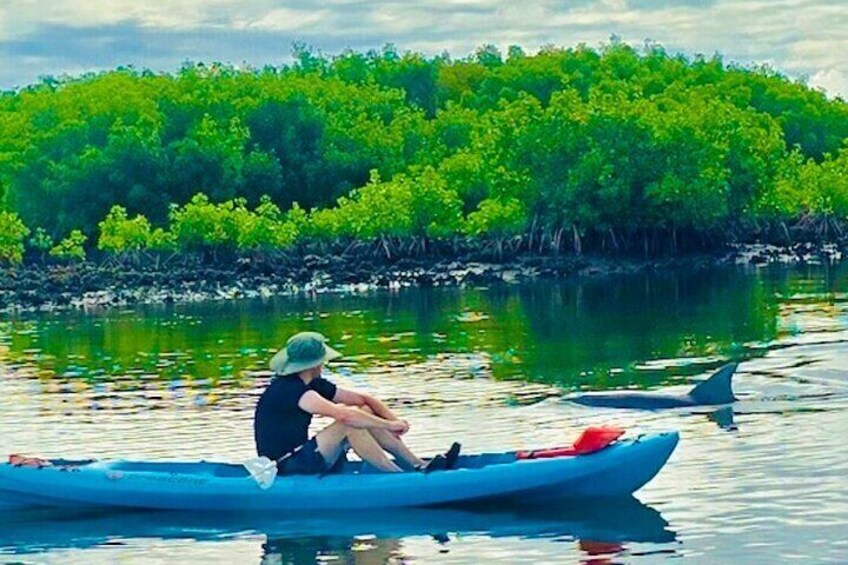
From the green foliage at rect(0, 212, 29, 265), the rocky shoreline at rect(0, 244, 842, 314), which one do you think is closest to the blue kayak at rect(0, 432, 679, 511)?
the rocky shoreline at rect(0, 244, 842, 314)

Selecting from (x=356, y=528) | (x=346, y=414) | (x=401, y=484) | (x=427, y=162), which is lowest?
(x=356, y=528)

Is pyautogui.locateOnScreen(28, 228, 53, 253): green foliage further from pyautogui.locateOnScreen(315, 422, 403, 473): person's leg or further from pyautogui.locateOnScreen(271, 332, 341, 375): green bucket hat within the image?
pyautogui.locateOnScreen(271, 332, 341, 375): green bucket hat

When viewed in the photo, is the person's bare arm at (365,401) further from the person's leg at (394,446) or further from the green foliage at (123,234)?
the green foliage at (123,234)

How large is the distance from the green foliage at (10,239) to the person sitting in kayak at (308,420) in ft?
221

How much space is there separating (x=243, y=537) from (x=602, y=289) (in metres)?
40.8

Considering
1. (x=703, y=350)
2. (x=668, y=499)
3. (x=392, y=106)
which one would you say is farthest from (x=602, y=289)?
(x=392, y=106)

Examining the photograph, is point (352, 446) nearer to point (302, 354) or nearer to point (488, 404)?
point (302, 354)

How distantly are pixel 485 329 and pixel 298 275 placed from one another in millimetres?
26643

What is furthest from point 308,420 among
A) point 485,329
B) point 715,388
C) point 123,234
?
point 123,234

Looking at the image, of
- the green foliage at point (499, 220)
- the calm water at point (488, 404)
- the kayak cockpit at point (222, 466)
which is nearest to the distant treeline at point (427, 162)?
the green foliage at point (499, 220)

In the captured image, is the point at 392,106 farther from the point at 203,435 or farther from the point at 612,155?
the point at 203,435

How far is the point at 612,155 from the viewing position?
251 ft

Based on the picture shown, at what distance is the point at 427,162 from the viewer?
326 ft

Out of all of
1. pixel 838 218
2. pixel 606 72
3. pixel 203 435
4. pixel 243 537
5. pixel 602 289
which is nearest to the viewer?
pixel 243 537
